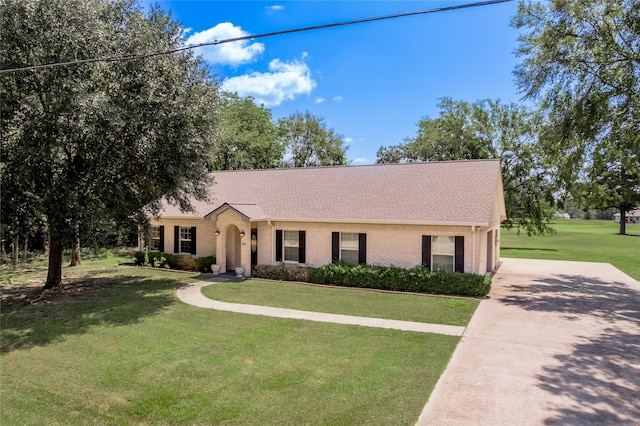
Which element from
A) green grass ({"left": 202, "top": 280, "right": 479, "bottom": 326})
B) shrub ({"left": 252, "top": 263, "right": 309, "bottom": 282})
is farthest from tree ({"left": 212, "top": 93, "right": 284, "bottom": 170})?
green grass ({"left": 202, "top": 280, "right": 479, "bottom": 326})

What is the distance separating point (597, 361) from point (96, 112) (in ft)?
44.7

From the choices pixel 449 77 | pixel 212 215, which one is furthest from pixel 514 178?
pixel 212 215

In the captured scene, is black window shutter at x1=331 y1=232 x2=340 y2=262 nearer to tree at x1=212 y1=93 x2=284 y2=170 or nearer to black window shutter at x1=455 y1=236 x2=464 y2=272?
black window shutter at x1=455 y1=236 x2=464 y2=272

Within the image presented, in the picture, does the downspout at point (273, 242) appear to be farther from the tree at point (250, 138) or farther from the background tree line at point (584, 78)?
the tree at point (250, 138)

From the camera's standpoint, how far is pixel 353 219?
53.9 ft

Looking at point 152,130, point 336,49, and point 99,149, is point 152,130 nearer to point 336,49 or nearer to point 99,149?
point 99,149

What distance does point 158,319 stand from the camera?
36.6ft

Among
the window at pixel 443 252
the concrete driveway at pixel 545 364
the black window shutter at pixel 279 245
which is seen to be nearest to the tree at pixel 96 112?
the black window shutter at pixel 279 245

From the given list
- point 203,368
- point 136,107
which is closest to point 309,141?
point 136,107

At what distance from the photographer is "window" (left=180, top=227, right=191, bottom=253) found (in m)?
20.9

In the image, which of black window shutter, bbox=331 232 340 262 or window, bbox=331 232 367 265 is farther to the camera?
black window shutter, bbox=331 232 340 262

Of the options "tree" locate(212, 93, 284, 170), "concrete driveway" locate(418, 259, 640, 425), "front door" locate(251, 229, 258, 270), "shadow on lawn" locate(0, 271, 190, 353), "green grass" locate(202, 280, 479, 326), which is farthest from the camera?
"tree" locate(212, 93, 284, 170)

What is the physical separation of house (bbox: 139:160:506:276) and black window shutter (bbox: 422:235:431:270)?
1.5 inches

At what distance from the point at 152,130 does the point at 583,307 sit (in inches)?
598
